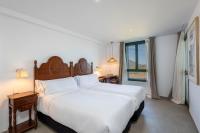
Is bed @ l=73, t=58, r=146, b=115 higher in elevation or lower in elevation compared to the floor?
higher

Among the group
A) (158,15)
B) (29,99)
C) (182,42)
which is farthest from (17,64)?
(182,42)

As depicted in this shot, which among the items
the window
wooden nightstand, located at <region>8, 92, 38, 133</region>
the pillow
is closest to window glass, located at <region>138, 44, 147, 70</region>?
the window

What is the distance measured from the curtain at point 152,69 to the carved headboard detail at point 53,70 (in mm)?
3049

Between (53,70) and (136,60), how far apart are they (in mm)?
3545

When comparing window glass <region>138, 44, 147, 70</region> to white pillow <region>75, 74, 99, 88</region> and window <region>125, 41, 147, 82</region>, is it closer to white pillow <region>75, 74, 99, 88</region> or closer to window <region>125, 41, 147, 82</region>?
window <region>125, 41, 147, 82</region>

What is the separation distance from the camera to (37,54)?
113 inches

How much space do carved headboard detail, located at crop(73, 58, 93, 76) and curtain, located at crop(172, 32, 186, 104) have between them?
3089 mm

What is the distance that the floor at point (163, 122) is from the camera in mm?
2277

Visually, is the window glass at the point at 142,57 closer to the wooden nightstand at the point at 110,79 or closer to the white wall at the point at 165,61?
the white wall at the point at 165,61

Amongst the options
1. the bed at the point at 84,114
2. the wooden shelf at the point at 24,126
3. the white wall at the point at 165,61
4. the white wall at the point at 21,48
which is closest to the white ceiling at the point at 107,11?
the white wall at the point at 21,48

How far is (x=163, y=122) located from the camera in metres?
2.57

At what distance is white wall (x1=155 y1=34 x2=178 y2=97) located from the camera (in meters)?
4.16

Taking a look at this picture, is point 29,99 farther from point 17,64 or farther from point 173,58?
point 173,58

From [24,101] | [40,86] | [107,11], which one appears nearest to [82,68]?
[40,86]
